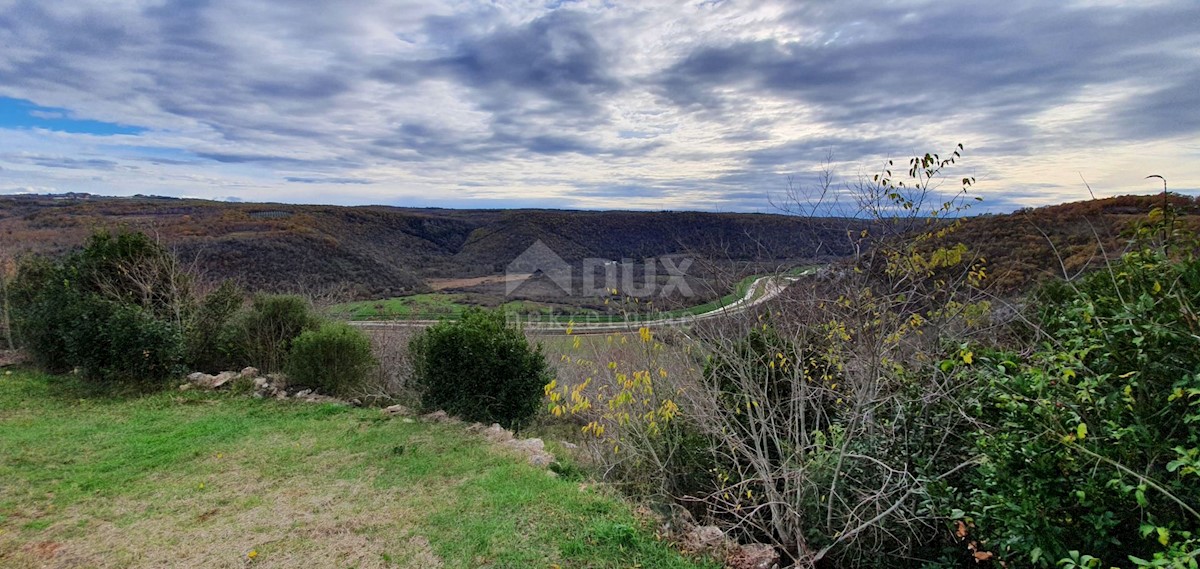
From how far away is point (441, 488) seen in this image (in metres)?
5.20

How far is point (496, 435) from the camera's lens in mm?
6844

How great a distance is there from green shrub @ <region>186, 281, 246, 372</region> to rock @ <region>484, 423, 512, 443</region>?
588cm

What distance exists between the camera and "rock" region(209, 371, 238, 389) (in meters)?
8.90

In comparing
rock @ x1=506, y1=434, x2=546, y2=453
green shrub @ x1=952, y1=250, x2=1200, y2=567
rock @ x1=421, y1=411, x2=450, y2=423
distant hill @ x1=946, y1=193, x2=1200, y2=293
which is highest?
distant hill @ x1=946, y1=193, x2=1200, y2=293

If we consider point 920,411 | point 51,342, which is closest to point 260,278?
point 51,342

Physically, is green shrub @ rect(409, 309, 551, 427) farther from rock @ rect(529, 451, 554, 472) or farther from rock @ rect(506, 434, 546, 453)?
rock @ rect(529, 451, 554, 472)

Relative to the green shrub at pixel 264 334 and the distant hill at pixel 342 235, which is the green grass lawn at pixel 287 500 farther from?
the distant hill at pixel 342 235

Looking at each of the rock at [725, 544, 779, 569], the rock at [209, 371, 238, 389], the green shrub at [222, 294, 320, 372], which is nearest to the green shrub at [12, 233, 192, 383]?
the rock at [209, 371, 238, 389]

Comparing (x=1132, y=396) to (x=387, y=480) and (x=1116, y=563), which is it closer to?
(x=1116, y=563)

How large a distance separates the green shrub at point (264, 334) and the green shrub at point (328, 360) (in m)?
1.06

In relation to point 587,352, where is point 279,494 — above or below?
below

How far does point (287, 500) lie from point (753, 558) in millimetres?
3855

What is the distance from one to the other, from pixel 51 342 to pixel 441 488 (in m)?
8.86

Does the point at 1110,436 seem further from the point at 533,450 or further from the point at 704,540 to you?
the point at 533,450
